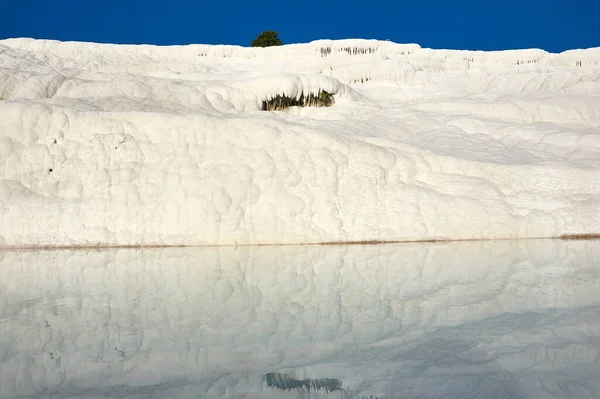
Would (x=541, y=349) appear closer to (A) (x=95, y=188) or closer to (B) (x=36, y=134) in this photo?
(A) (x=95, y=188)

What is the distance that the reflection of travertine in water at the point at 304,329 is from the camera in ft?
14.0

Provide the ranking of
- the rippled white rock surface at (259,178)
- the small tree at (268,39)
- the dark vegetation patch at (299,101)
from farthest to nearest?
1. the small tree at (268,39)
2. the dark vegetation patch at (299,101)
3. the rippled white rock surface at (259,178)

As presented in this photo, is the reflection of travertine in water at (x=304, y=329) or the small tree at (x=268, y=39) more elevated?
the small tree at (x=268, y=39)

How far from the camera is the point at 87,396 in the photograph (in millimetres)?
4066

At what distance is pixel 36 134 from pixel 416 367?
1215 cm

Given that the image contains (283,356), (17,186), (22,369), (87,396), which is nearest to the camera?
(87,396)

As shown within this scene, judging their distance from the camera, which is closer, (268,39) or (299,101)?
(299,101)

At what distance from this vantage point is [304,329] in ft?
18.4

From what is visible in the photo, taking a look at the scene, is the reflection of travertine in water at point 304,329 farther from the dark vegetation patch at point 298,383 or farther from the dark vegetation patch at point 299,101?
the dark vegetation patch at point 299,101

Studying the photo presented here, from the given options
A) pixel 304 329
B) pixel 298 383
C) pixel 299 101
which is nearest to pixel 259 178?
pixel 299 101

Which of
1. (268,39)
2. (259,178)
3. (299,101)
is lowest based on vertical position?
(259,178)

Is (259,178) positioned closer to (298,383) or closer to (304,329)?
(304,329)

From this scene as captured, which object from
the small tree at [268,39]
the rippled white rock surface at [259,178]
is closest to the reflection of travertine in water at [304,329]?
the rippled white rock surface at [259,178]

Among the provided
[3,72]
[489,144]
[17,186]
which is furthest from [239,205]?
[3,72]
